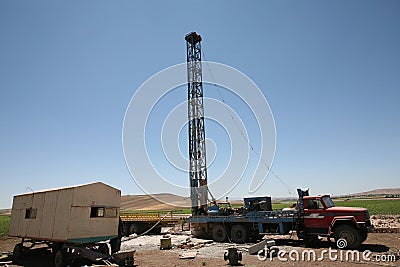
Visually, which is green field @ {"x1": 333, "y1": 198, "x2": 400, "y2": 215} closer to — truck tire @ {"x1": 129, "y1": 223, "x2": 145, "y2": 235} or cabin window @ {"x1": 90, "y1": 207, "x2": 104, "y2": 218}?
truck tire @ {"x1": 129, "y1": 223, "x2": 145, "y2": 235}

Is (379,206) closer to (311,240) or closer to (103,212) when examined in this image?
(311,240)

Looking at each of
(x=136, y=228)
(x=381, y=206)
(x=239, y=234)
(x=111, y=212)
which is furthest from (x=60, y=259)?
(x=381, y=206)

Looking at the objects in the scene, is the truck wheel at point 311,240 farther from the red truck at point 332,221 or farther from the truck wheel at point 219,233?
the truck wheel at point 219,233

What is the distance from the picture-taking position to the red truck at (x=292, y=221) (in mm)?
13297

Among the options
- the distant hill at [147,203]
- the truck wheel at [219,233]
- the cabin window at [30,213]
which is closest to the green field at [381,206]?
the truck wheel at [219,233]

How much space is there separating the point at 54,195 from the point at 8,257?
5.18 m

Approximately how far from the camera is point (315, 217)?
14.4m

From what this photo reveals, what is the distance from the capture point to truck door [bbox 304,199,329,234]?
14.1 m

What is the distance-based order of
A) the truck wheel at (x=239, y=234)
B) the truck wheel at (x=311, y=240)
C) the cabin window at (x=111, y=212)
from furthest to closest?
the truck wheel at (x=239, y=234) < the truck wheel at (x=311, y=240) < the cabin window at (x=111, y=212)

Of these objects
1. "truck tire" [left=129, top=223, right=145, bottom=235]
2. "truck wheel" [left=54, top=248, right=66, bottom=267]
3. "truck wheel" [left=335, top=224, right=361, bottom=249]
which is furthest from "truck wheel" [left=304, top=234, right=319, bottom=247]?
"truck tire" [left=129, top=223, right=145, bottom=235]

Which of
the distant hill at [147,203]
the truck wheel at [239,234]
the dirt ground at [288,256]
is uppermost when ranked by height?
the distant hill at [147,203]

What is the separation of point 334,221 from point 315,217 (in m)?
0.95

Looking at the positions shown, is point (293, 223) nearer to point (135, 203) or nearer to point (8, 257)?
point (8, 257)

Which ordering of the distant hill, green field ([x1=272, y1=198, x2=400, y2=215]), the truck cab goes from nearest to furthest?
the truck cab
green field ([x1=272, y1=198, x2=400, y2=215])
the distant hill
